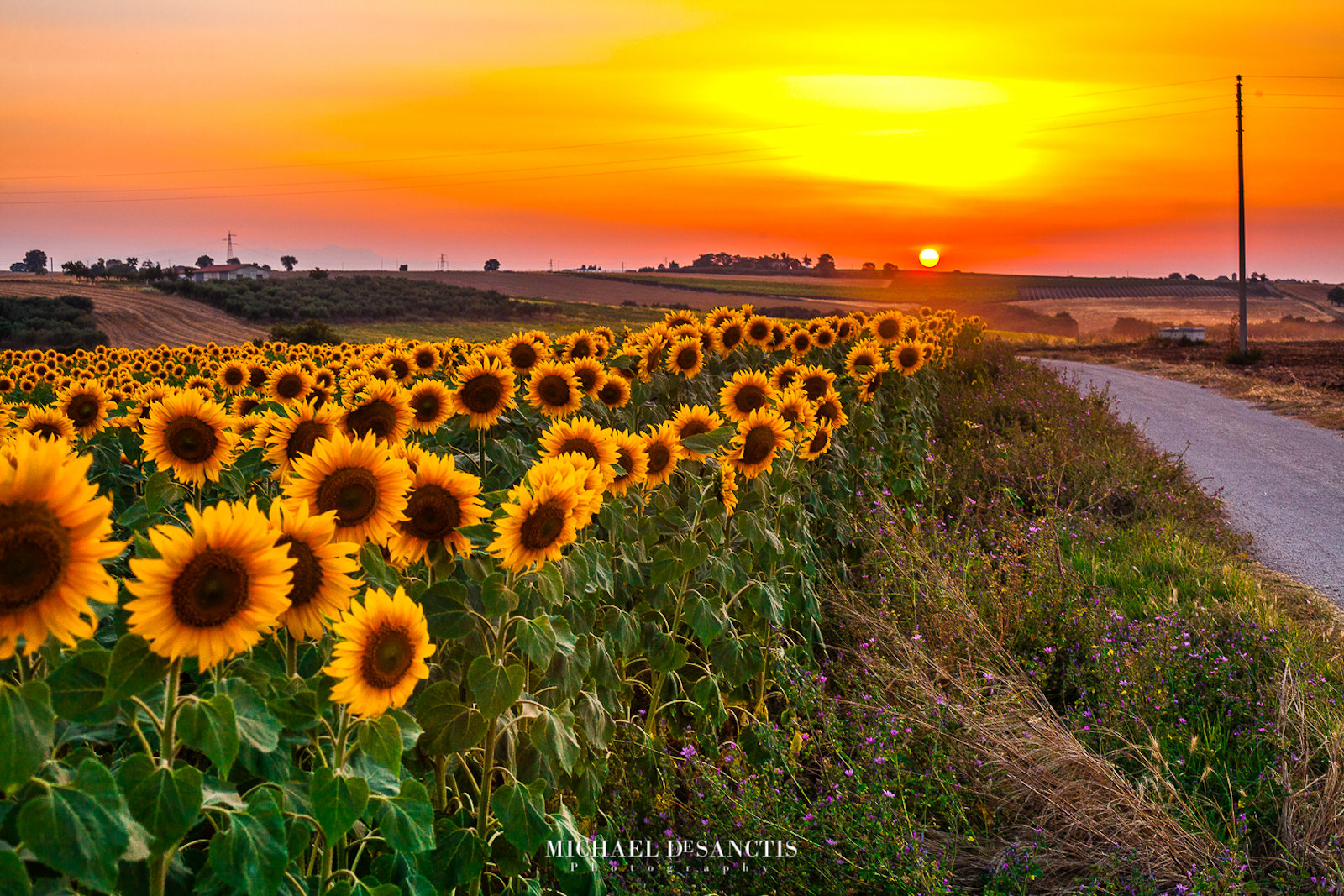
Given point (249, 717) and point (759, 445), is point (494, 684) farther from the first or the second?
point (759, 445)

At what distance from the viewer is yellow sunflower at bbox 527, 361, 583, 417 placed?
5.28m

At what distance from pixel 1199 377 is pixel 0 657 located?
89.2 ft

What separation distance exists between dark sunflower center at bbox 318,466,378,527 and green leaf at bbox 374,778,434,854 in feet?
2.42

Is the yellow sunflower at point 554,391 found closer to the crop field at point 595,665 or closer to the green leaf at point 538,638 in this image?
the crop field at point 595,665

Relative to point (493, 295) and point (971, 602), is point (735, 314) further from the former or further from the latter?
point (493, 295)

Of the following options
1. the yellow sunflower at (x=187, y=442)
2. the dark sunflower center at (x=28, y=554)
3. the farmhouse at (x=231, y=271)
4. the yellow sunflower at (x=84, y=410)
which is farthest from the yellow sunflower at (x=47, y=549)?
the farmhouse at (x=231, y=271)

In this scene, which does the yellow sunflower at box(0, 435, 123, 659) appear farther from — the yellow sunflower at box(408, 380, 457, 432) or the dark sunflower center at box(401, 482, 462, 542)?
the yellow sunflower at box(408, 380, 457, 432)

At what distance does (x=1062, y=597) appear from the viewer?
572 cm

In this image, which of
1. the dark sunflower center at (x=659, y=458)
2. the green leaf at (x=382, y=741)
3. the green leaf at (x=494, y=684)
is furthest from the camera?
the dark sunflower center at (x=659, y=458)

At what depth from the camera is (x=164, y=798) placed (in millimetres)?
1648

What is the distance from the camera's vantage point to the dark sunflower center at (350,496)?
8.37ft

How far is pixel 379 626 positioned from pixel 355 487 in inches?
21.3

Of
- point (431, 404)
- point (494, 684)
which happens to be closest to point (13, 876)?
point (494, 684)

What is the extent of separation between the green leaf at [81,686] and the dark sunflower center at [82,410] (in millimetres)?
6056
